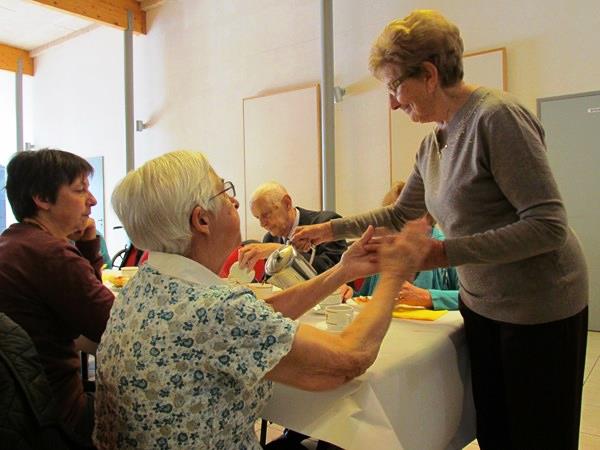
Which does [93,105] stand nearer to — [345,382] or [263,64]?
[263,64]

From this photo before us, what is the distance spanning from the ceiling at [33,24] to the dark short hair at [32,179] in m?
5.45

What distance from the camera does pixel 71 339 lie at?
149 centimetres

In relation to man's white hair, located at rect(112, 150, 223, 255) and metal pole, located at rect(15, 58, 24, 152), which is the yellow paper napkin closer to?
man's white hair, located at rect(112, 150, 223, 255)

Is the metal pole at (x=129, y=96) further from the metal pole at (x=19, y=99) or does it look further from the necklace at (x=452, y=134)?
the necklace at (x=452, y=134)

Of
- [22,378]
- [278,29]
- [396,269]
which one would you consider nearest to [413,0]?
[278,29]

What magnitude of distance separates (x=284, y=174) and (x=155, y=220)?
176 inches

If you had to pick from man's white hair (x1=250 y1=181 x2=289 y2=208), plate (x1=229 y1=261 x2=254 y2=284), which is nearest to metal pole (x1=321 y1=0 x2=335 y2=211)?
man's white hair (x1=250 y1=181 x2=289 y2=208)

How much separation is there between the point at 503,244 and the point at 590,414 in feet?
6.54

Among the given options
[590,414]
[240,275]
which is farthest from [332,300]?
[590,414]

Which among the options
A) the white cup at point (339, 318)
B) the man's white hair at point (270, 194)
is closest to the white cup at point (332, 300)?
the white cup at point (339, 318)

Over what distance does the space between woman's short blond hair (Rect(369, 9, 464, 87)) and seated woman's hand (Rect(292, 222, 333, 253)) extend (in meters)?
0.61

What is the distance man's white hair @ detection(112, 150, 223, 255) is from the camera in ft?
3.33

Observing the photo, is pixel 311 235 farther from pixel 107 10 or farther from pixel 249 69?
pixel 107 10

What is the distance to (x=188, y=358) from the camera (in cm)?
90
